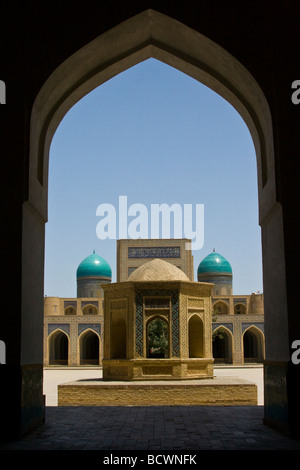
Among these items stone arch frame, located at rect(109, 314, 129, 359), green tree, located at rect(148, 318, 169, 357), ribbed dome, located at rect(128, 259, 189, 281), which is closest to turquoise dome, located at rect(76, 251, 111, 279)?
green tree, located at rect(148, 318, 169, 357)

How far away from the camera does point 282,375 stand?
4.56 meters

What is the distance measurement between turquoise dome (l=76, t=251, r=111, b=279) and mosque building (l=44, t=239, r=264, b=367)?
696mm

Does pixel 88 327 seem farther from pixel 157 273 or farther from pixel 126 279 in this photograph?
pixel 157 273

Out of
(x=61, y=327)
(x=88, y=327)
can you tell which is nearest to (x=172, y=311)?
(x=88, y=327)

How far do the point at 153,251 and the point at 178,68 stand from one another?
60.6ft

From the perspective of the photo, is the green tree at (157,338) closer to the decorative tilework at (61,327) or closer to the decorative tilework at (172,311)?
the decorative tilework at (172,311)

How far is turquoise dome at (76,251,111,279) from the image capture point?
28.7 meters

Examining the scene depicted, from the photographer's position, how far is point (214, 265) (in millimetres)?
28422

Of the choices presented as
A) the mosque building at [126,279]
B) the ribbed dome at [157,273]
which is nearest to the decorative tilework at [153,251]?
the mosque building at [126,279]

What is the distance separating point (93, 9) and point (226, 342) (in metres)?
20.6

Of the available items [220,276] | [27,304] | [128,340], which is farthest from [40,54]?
[220,276]

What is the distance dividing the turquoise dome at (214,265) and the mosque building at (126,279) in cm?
5

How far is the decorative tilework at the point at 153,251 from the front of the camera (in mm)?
24281
